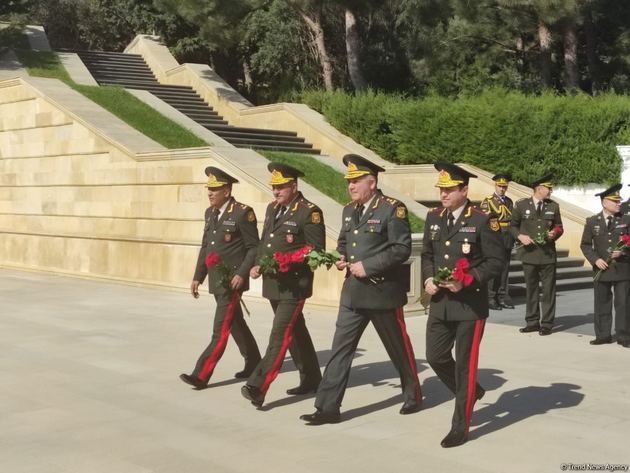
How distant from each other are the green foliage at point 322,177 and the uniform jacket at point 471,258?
Answer: 308 inches

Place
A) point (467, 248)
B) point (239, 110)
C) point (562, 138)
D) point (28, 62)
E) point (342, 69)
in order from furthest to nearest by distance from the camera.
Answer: point (342, 69), point (28, 62), point (239, 110), point (562, 138), point (467, 248)

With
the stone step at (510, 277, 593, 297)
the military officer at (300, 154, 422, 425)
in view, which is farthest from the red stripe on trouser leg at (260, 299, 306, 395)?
the stone step at (510, 277, 593, 297)

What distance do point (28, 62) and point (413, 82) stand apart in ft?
34.9

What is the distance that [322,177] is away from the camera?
16.6 meters

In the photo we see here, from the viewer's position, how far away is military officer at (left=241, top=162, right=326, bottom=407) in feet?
24.9

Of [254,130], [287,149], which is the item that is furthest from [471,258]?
[254,130]

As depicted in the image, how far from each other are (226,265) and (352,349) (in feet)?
5.72

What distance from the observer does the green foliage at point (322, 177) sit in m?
15.5

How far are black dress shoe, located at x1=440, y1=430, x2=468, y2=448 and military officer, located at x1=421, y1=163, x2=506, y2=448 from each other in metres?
0.04

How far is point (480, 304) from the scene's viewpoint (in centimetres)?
670

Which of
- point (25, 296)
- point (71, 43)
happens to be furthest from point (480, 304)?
point (71, 43)

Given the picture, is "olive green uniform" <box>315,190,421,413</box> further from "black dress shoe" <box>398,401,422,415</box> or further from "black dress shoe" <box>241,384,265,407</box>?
"black dress shoe" <box>241,384,265,407</box>

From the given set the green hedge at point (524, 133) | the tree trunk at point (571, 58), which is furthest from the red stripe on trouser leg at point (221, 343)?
the tree trunk at point (571, 58)

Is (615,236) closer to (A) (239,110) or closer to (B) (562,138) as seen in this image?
(B) (562,138)
